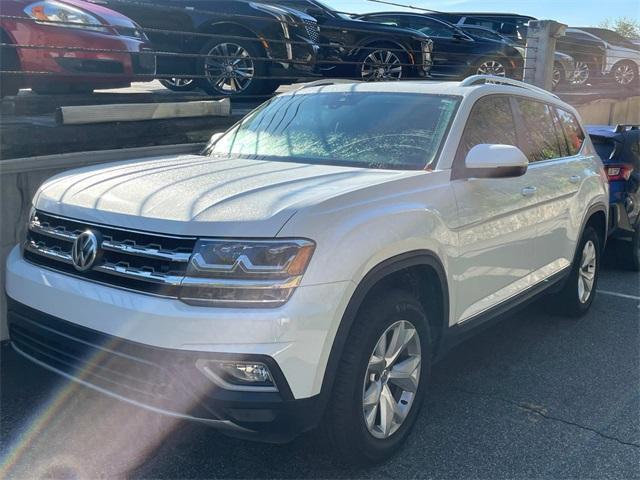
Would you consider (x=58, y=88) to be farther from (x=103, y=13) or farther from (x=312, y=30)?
(x=312, y=30)

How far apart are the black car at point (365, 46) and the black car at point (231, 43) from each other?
1549mm

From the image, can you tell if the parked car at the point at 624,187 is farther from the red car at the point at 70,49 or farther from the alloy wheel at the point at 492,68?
the alloy wheel at the point at 492,68

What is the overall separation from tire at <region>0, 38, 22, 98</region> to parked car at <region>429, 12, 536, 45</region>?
36.6ft

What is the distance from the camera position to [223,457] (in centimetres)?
322

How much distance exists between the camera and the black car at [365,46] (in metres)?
9.46

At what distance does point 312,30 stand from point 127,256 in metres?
6.42

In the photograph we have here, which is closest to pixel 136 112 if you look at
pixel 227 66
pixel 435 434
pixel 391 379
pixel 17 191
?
pixel 17 191

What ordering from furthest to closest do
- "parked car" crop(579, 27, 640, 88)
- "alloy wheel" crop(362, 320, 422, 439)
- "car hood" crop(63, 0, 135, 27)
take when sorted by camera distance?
"parked car" crop(579, 27, 640, 88) → "car hood" crop(63, 0, 135, 27) → "alloy wheel" crop(362, 320, 422, 439)

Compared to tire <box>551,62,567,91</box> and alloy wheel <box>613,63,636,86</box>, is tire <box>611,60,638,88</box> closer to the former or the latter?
alloy wheel <box>613,63,636,86</box>

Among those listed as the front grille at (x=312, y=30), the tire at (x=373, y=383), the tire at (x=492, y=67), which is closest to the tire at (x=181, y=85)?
the front grille at (x=312, y=30)

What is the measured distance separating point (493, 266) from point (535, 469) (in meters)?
1.16

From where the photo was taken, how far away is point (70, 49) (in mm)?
5254

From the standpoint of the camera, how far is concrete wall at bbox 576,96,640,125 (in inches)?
520

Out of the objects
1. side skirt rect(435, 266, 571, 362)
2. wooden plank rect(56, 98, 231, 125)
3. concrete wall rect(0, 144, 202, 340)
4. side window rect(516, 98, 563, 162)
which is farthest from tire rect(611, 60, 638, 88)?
concrete wall rect(0, 144, 202, 340)
